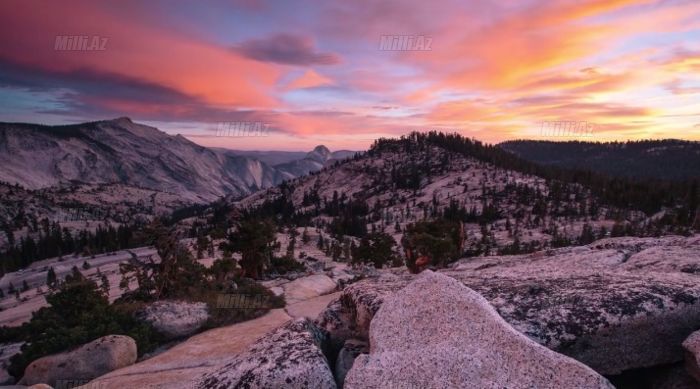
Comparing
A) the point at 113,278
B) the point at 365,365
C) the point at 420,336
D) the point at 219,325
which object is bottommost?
the point at 113,278

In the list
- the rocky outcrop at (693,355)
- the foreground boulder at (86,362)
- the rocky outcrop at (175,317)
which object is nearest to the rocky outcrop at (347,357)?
the rocky outcrop at (693,355)

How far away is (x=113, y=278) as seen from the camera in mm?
98438

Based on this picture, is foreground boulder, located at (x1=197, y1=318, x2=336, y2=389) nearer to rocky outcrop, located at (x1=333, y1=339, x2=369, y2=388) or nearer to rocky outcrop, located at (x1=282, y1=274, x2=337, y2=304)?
rocky outcrop, located at (x1=333, y1=339, x2=369, y2=388)

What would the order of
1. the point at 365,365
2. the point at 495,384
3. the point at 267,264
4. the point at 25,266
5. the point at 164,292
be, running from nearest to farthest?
the point at 495,384 < the point at 365,365 < the point at 164,292 < the point at 267,264 < the point at 25,266

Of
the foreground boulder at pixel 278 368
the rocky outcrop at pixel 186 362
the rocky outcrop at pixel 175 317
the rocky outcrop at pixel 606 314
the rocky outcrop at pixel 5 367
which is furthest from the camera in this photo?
the rocky outcrop at pixel 175 317

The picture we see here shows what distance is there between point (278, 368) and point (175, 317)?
18.8 metres

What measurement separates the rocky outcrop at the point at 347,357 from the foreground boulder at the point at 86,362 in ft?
49.8

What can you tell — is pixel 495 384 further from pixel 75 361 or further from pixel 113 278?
pixel 113 278

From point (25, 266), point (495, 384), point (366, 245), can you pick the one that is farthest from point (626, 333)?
point (25, 266)

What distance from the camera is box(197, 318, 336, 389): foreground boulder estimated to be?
8492mm

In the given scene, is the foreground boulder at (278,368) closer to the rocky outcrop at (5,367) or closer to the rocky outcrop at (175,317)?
the rocky outcrop at (175,317)

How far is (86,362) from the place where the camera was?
2002cm

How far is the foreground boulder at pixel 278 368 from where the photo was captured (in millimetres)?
8492

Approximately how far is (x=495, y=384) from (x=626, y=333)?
441cm
